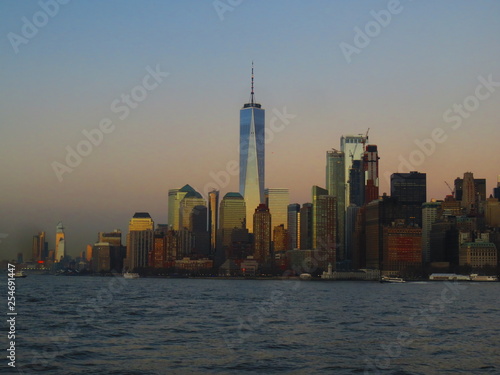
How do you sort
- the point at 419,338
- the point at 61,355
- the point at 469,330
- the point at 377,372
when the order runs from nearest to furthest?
1. the point at 377,372
2. the point at 61,355
3. the point at 419,338
4. the point at 469,330

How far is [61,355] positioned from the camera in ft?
144

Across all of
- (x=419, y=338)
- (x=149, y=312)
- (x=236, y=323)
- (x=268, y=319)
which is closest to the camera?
(x=419, y=338)

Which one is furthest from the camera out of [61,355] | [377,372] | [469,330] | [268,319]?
[268,319]

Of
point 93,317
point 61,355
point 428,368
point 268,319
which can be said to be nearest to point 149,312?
point 93,317

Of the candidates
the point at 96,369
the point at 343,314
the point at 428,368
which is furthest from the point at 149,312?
the point at 428,368

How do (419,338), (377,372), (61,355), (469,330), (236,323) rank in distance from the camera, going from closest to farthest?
(377,372) → (61,355) → (419,338) → (469,330) → (236,323)

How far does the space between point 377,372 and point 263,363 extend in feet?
22.1

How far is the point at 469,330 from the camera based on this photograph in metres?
59.1

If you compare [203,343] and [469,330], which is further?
[469,330]

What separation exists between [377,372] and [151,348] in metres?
15.6

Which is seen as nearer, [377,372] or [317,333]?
[377,372]

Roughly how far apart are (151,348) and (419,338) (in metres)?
20.3

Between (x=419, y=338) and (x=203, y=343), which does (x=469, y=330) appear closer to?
(x=419, y=338)

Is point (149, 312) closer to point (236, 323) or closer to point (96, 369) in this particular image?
point (236, 323)
